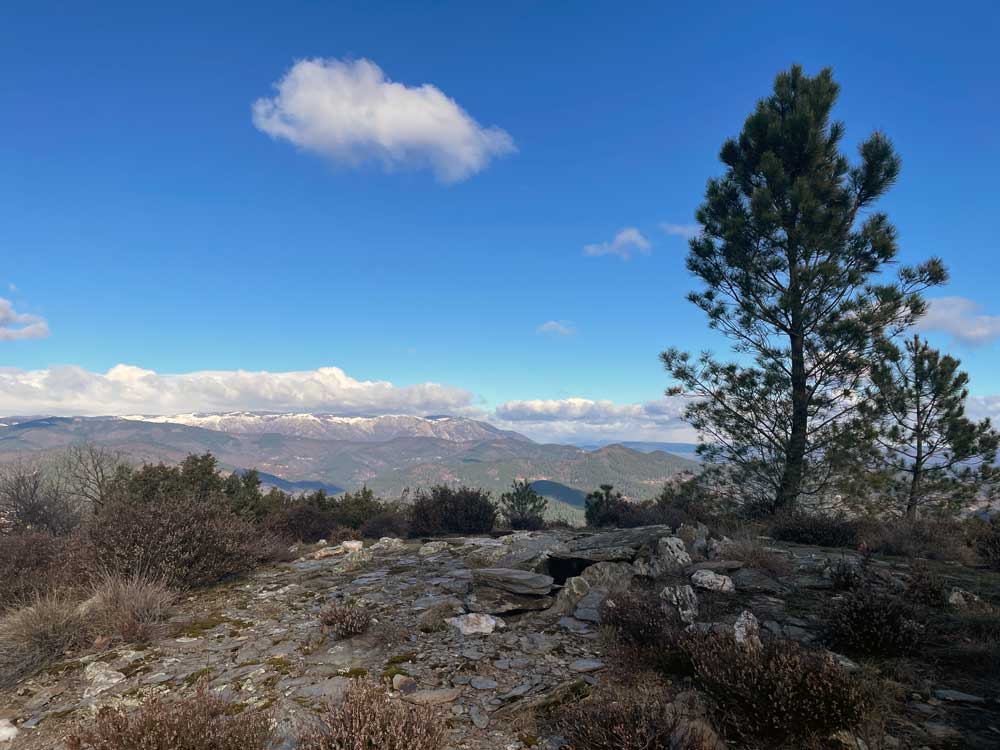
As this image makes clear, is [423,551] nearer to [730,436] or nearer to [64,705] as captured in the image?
[64,705]

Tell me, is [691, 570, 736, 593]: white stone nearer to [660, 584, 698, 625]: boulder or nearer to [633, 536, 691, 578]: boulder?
[633, 536, 691, 578]: boulder

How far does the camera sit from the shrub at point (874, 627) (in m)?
4.70

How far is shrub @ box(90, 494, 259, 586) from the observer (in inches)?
314

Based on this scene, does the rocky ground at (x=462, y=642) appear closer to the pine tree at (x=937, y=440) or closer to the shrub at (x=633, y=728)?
the shrub at (x=633, y=728)

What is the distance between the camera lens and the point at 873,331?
41.2ft

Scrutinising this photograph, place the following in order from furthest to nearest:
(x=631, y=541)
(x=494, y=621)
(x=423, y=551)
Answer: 1. (x=423, y=551)
2. (x=631, y=541)
3. (x=494, y=621)

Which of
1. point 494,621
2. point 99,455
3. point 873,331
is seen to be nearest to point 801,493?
point 873,331

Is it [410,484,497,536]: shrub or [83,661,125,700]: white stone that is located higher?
[83,661,125,700]: white stone

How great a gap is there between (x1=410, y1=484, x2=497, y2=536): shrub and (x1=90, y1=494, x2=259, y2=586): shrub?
6.89m

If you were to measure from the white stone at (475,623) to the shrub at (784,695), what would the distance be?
2968 millimetres

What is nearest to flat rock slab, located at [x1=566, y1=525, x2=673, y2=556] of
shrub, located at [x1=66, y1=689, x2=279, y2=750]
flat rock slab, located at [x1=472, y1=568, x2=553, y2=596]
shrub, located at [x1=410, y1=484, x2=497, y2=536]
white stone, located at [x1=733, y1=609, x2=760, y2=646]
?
flat rock slab, located at [x1=472, y1=568, x2=553, y2=596]

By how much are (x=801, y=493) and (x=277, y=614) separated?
13.5 m

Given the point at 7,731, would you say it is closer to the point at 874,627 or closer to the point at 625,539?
the point at 874,627

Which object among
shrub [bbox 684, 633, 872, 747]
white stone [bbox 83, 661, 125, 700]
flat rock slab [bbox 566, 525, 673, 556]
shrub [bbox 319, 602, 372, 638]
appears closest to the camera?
shrub [bbox 684, 633, 872, 747]
